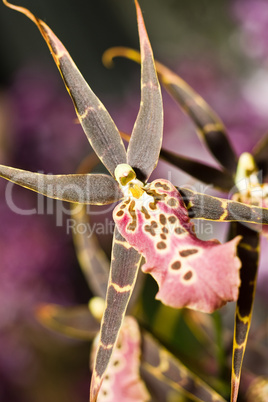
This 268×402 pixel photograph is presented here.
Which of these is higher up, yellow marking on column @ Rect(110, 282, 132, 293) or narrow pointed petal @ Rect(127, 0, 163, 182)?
narrow pointed petal @ Rect(127, 0, 163, 182)

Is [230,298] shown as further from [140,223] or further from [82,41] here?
[82,41]

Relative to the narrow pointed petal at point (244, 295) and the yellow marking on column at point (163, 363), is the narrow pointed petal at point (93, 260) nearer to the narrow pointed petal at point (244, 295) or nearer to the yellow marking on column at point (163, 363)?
the yellow marking on column at point (163, 363)

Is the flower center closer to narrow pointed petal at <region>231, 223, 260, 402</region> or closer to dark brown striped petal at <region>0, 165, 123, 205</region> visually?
dark brown striped petal at <region>0, 165, 123, 205</region>

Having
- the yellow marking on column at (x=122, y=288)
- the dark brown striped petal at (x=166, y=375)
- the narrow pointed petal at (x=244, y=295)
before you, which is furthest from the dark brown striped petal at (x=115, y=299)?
the dark brown striped petal at (x=166, y=375)

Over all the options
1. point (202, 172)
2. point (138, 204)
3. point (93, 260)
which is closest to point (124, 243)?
point (138, 204)

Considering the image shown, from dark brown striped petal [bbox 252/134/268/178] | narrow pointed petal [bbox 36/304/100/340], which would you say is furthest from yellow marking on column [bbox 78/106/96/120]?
narrow pointed petal [bbox 36/304/100/340]

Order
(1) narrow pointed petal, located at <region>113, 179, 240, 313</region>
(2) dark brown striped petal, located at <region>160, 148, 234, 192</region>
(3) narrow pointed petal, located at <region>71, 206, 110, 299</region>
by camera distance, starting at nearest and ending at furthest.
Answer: (1) narrow pointed petal, located at <region>113, 179, 240, 313</region> → (2) dark brown striped petal, located at <region>160, 148, 234, 192</region> → (3) narrow pointed petal, located at <region>71, 206, 110, 299</region>
